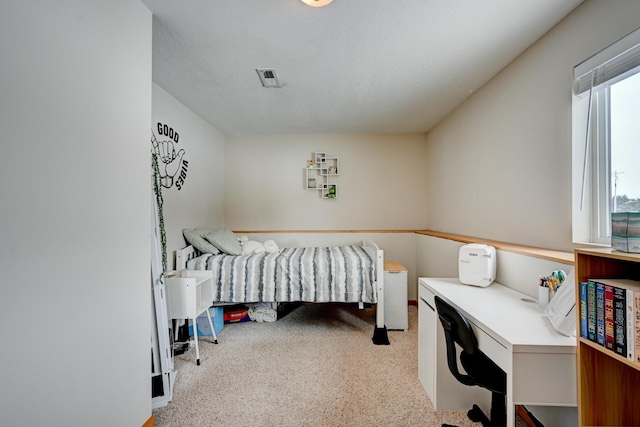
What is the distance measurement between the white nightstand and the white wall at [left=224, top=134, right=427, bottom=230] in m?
1.22

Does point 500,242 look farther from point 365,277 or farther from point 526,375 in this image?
point 526,375

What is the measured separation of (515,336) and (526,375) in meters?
0.13

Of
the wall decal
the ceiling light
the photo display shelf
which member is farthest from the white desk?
the wall decal

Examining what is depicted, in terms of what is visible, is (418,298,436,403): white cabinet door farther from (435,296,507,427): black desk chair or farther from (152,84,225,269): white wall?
(152,84,225,269): white wall

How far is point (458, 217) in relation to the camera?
3.00 m

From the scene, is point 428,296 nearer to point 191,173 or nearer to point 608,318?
point 608,318

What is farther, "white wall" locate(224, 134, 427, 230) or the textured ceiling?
"white wall" locate(224, 134, 427, 230)

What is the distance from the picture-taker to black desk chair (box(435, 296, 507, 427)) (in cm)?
123

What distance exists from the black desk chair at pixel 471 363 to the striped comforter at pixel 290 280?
133 cm

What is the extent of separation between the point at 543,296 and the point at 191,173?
3.25 m

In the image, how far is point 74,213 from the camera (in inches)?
43.5

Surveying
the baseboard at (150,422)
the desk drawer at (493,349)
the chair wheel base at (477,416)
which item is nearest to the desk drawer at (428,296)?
the desk drawer at (493,349)

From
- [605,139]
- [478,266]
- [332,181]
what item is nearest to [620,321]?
[478,266]

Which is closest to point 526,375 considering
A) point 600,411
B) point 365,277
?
point 600,411
